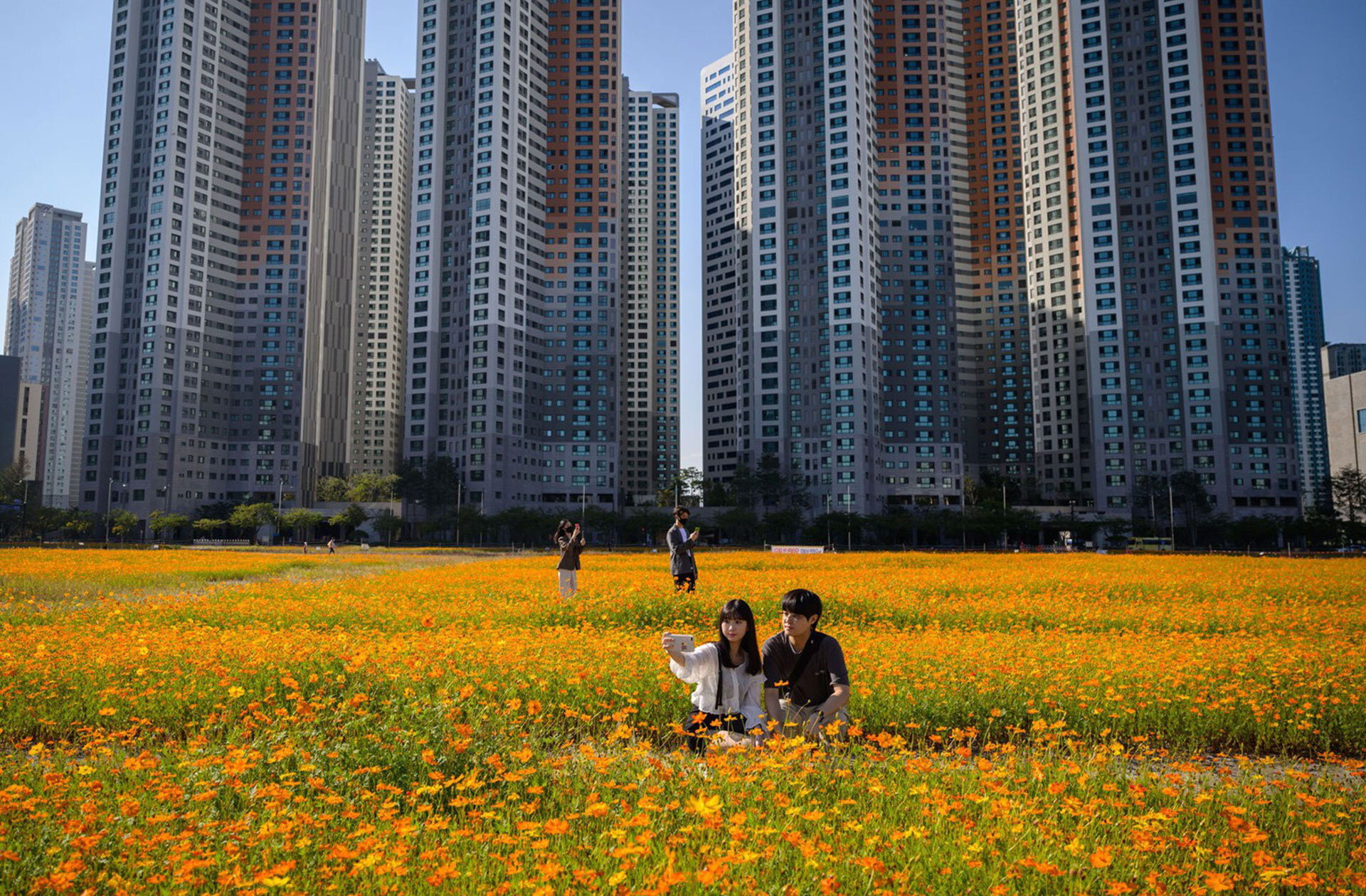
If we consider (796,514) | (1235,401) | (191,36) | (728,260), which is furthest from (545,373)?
(1235,401)

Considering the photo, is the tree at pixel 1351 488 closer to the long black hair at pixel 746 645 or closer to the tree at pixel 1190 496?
the tree at pixel 1190 496

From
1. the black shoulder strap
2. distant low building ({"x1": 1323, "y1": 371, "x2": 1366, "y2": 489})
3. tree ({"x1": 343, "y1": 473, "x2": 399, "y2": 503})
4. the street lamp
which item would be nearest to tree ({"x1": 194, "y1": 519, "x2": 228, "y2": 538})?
the street lamp

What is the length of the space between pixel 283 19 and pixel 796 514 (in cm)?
13677

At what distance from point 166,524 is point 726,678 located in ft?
402

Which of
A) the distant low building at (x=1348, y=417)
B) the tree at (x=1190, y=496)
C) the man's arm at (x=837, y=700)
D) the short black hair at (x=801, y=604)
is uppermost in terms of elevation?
the distant low building at (x=1348, y=417)

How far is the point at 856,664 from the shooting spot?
9102 millimetres

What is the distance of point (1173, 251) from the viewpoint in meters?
134

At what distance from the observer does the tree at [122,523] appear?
4336 inches

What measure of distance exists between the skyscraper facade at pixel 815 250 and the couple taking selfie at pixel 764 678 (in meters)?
122

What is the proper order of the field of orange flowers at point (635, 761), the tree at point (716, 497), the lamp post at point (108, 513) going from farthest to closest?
the tree at point (716, 497)
the lamp post at point (108, 513)
the field of orange flowers at point (635, 761)

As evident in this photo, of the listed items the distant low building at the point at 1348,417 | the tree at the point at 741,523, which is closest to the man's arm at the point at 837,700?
the distant low building at the point at 1348,417

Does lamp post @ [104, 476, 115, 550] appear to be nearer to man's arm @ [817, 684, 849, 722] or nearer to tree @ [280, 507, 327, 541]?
tree @ [280, 507, 327, 541]

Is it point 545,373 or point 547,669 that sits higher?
point 545,373

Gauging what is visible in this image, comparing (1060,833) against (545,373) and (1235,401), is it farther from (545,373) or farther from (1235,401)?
(1235,401)
